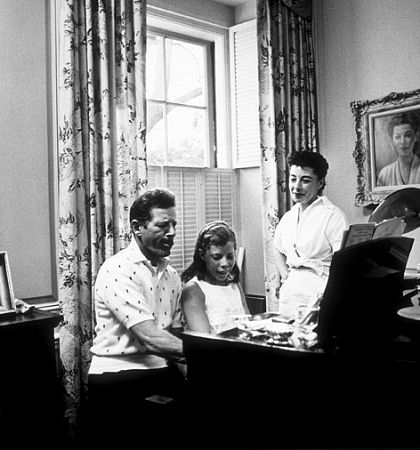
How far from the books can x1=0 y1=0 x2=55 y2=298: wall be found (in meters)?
1.81

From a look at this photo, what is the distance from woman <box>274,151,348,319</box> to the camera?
10.6 ft

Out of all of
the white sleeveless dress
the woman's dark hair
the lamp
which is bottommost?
the white sleeveless dress

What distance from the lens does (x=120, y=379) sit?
2.09 m

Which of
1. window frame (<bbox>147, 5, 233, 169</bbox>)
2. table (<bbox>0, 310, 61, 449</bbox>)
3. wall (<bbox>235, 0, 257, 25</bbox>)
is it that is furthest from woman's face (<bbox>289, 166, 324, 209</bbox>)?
wall (<bbox>235, 0, 257, 25</bbox>)

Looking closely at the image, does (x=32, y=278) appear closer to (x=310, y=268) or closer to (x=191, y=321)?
(x=191, y=321)

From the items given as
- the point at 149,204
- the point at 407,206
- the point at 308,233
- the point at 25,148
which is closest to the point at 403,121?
the point at 308,233

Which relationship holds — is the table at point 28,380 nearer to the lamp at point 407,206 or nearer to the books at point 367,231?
the books at point 367,231

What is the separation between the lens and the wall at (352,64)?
381cm

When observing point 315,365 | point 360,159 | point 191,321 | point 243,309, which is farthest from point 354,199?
point 315,365

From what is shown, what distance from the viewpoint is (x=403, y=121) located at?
12.4ft

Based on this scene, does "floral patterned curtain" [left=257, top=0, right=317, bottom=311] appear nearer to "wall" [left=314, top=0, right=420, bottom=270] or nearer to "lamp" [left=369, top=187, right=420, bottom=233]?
"wall" [left=314, top=0, right=420, bottom=270]

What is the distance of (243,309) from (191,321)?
1.01 ft

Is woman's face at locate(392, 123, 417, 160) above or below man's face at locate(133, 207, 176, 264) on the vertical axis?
above

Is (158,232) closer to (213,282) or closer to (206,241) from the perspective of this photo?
(206,241)
